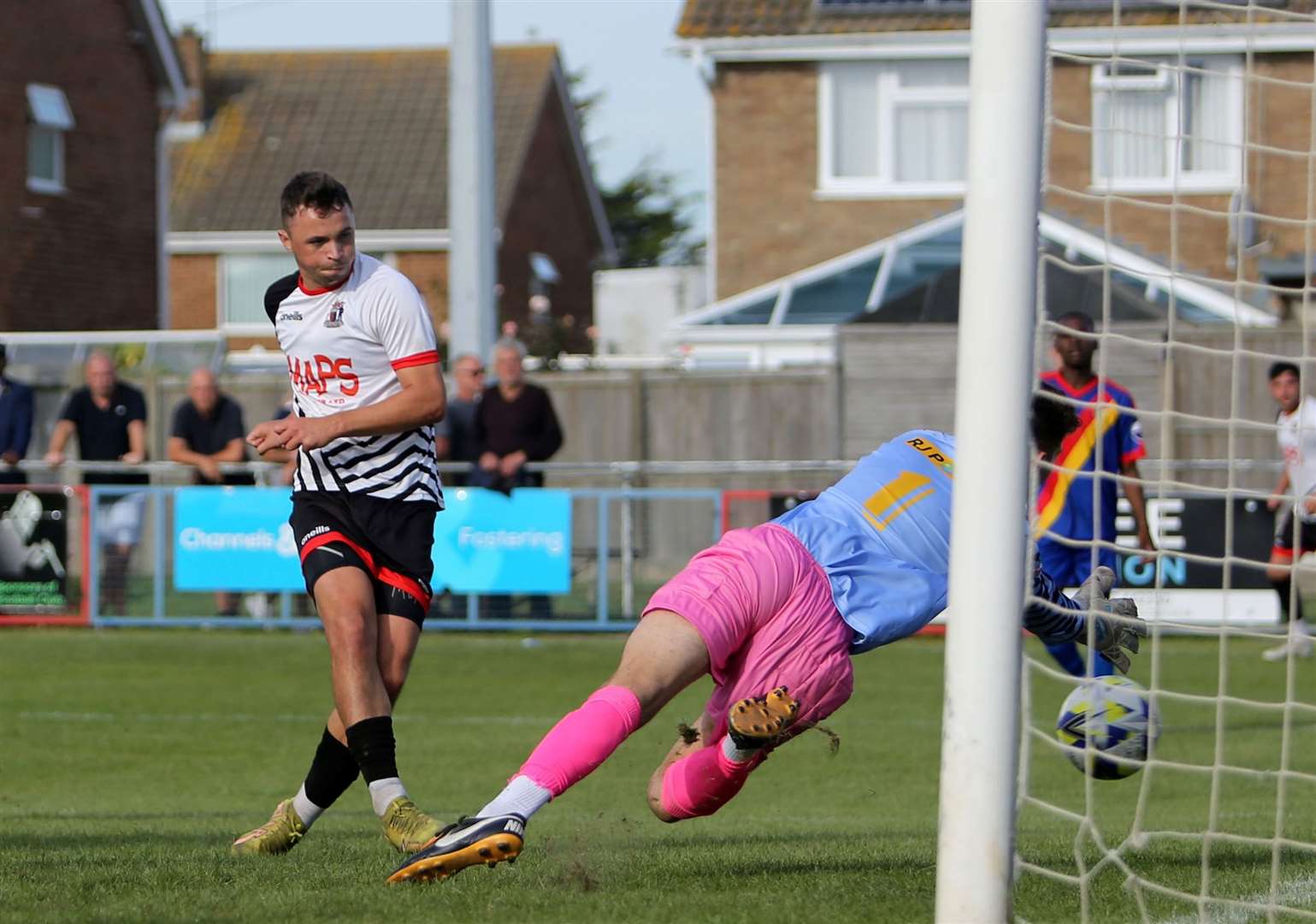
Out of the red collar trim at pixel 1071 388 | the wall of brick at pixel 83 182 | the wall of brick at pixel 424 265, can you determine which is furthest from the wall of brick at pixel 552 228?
the red collar trim at pixel 1071 388

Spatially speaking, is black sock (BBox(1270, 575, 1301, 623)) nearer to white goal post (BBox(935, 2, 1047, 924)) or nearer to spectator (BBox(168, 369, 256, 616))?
spectator (BBox(168, 369, 256, 616))

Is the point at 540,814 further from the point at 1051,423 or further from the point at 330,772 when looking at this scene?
the point at 1051,423

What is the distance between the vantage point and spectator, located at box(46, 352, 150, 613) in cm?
→ 1576

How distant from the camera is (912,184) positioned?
26141 millimetres

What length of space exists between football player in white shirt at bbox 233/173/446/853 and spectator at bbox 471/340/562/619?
911cm

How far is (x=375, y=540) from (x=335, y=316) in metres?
0.74

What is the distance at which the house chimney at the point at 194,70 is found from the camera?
39.8m

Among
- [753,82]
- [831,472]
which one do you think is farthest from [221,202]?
[831,472]

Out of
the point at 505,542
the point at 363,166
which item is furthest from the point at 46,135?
the point at 505,542

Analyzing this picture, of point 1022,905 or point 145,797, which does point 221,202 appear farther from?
point 1022,905

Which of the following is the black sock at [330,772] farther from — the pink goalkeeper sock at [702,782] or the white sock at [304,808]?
the pink goalkeeper sock at [702,782]

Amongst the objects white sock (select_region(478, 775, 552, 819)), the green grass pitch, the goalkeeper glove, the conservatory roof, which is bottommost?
the green grass pitch

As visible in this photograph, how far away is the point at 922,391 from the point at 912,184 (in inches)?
279

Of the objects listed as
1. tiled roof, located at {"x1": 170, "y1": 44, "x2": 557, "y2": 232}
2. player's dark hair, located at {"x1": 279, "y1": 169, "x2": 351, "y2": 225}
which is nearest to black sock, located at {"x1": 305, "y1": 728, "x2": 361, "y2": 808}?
player's dark hair, located at {"x1": 279, "y1": 169, "x2": 351, "y2": 225}
